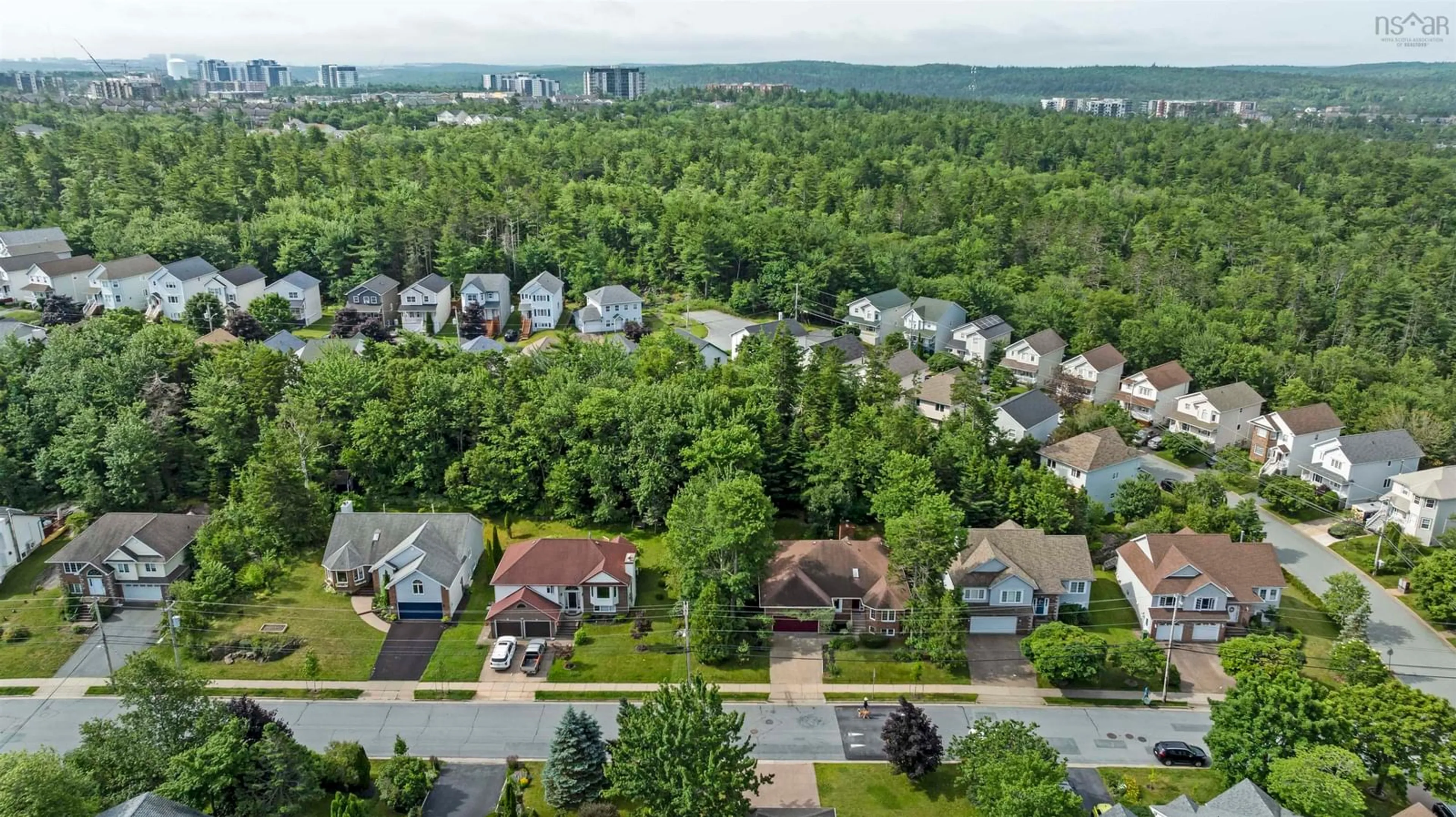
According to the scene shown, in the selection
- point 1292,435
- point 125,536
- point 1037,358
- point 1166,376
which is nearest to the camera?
point 125,536

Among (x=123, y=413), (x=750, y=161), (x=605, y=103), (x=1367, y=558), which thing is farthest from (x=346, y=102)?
(x=1367, y=558)

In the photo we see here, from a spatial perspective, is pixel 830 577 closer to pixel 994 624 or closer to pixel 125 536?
pixel 994 624

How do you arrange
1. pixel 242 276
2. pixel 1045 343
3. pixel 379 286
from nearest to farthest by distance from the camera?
pixel 1045 343 → pixel 242 276 → pixel 379 286

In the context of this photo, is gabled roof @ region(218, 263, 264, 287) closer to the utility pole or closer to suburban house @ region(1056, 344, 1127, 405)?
the utility pole

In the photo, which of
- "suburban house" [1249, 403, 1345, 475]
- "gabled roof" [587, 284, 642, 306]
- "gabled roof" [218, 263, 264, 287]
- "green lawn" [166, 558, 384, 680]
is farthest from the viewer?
"gabled roof" [587, 284, 642, 306]

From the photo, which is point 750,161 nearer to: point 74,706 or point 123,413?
point 123,413

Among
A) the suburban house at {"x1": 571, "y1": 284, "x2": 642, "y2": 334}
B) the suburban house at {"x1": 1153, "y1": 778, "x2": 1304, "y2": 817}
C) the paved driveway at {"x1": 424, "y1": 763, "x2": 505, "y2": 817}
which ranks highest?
the suburban house at {"x1": 571, "y1": 284, "x2": 642, "y2": 334}

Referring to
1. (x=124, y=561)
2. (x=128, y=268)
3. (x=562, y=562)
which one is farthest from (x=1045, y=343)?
(x=128, y=268)

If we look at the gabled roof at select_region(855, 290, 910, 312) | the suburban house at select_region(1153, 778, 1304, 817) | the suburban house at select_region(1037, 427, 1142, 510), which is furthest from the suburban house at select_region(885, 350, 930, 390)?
the suburban house at select_region(1153, 778, 1304, 817)
